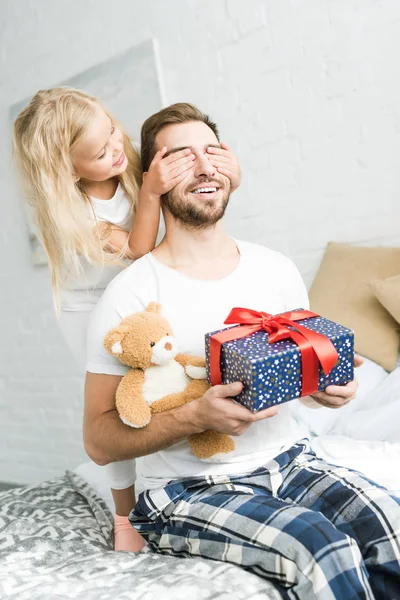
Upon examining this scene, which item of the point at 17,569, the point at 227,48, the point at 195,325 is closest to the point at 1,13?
the point at 227,48

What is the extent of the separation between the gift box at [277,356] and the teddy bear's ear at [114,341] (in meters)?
0.16

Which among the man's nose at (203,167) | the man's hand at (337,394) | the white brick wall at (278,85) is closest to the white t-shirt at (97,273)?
the man's nose at (203,167)

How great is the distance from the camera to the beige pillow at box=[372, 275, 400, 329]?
202cm

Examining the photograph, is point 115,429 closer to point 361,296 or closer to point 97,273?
point 97,273

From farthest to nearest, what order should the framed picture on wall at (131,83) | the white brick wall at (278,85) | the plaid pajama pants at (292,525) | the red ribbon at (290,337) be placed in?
the framed picture on wall at (131,83) → the white brick wall at (278,85) → the red ribbon at (290,337) → the plaid pajama pants at (292,525)

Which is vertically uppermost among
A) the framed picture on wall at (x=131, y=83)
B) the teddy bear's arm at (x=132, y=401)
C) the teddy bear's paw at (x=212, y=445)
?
the framed picture on wall at (x=131, y=83)

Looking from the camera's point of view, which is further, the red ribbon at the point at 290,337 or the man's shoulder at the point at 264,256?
the man's shoulder at the point at 264,256

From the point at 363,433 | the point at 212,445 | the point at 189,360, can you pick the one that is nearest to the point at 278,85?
the point at 363,433

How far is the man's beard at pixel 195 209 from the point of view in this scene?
1.39 metres

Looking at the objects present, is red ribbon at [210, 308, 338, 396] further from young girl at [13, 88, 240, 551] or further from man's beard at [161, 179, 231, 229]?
young girl at [13, 88, 240, 551]

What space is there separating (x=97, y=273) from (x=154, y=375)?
51 cm

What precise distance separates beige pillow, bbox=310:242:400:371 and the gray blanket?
101cm

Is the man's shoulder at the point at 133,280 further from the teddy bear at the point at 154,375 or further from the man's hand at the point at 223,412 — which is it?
the man's hand at the point at 223,412

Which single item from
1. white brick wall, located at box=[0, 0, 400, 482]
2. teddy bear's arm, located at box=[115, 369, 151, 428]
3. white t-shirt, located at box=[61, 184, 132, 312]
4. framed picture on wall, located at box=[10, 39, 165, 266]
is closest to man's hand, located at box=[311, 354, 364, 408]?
teddy bear's arm, located at box=[115, 369, 151, 428]
